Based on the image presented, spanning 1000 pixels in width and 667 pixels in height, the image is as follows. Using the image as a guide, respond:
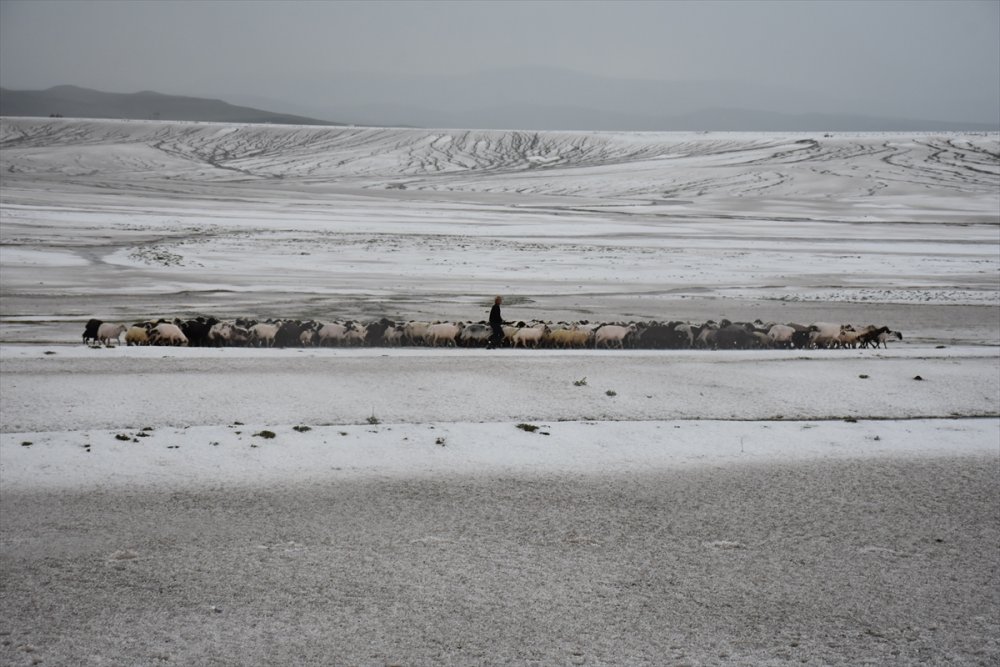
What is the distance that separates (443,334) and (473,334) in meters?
0.61

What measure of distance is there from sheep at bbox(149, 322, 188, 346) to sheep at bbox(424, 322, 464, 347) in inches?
177

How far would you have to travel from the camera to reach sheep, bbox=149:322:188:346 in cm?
1680

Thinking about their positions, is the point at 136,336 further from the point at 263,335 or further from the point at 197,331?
the point at 263,335

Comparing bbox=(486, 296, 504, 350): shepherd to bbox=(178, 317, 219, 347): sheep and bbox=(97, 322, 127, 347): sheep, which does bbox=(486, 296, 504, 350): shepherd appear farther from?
bbox=(97, 322, 127, 347): sheep

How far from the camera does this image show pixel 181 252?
33.2 m

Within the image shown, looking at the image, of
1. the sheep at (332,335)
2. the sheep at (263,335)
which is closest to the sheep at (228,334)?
the sheep at (263,335)

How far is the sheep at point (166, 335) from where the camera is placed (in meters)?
16.8

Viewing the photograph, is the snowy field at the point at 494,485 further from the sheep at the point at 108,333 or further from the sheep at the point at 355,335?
the sheep at the point at 108,333

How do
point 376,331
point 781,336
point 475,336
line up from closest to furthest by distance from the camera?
point 475,336, point 376,331, point 781,336

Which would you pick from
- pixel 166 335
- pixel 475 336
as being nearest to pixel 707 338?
pixel 475 336

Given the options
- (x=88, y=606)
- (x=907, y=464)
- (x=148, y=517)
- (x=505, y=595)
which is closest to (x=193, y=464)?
(x=148, y=517)

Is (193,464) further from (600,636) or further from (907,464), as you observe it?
(907,464)

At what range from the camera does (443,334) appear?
1767 cm

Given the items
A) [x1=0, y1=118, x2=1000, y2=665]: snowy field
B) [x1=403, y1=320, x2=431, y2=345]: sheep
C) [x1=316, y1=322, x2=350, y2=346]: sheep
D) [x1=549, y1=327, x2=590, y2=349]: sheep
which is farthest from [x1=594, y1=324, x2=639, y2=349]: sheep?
[x1=316, y1=322, x2=350, y2=346]: sheep
